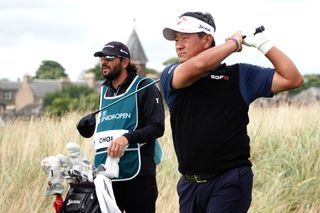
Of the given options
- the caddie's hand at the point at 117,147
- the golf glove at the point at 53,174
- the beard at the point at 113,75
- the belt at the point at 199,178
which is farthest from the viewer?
the beard at the point at 113,75

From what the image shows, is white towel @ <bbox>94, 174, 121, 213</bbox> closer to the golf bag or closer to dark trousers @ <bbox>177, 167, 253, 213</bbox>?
the golf bag

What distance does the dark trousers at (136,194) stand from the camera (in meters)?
4.98

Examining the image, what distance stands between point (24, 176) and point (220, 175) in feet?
11.7

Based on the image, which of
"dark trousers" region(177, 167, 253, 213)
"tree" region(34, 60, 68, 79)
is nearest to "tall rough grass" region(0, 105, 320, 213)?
"dark trousers" region(177, 167, 253, 213)

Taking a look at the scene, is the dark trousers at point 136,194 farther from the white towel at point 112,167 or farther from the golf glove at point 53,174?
the golf glove at point 53,174

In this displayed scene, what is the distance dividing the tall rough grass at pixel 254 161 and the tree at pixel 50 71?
4150 inches

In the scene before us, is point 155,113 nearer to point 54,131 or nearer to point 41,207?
point 41,207

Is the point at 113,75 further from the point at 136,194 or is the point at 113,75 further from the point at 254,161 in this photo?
the point at 254,161

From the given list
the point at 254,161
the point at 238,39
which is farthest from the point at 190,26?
the point at 254,161

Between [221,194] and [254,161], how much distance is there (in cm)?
431

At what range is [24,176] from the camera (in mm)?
→ 6871

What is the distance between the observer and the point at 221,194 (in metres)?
3.70

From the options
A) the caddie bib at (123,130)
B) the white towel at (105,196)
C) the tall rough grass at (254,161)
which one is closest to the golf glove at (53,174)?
the white towel at (105,196)

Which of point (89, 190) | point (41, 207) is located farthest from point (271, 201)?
point (89, 190)
